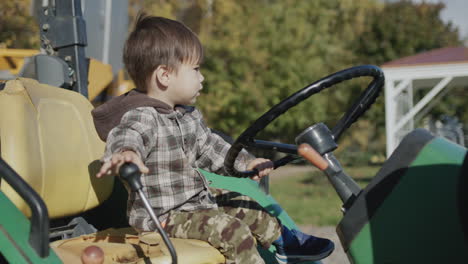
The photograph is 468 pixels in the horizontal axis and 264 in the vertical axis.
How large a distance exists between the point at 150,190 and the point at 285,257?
56cm

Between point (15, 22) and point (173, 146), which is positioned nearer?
point (173, 146)

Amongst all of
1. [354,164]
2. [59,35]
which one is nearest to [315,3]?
[354,164]

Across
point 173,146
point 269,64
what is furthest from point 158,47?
point 269,64

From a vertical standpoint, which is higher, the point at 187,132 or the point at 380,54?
the point at 187,132

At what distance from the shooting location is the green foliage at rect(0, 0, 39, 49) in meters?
8.96

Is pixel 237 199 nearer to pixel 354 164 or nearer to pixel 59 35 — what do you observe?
pixel 59 35

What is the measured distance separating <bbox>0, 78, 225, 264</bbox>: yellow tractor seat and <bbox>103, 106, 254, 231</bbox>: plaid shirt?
14cm

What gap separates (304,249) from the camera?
215cm

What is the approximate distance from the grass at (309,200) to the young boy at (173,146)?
11.9ft

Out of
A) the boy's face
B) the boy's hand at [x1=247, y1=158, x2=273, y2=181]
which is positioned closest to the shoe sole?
the boy's hand at [x1=247, y1=158, x2=273, y2=181]

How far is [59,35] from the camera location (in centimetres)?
270

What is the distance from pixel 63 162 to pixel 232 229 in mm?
633

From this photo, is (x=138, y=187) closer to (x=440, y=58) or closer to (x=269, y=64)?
(x=440, y=58)

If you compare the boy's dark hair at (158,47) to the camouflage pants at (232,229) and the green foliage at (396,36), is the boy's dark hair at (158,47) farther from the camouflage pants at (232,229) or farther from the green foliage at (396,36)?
the green foliage at (396,36)
